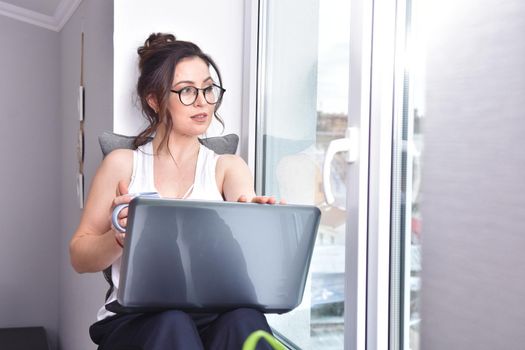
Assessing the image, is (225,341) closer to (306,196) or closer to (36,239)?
(306,196)

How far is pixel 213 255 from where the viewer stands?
111cm

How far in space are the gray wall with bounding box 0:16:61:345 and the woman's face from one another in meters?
2.44

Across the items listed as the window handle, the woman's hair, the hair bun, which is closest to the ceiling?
the hair bun

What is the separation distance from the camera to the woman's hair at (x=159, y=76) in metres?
1.76

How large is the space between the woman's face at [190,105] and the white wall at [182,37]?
0.92 feet

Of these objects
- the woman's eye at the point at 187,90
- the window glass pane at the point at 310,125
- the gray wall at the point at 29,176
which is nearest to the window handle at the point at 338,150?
the window glass pane at the point at 310,125

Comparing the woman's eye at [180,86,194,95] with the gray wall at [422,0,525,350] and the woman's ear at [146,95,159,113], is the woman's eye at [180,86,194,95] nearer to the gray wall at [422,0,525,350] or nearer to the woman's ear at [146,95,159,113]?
the woman's ear at [146,95,159,113]

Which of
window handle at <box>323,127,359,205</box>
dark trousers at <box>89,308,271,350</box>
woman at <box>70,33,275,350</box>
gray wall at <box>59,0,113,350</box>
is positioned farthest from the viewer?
gray wall at <box>59,0,113,350</box>

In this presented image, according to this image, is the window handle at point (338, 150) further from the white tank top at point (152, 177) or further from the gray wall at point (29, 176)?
the gray wall at point (29, 176)

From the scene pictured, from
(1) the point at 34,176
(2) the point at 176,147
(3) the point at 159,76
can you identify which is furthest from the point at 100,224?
(1) the point at 34,176

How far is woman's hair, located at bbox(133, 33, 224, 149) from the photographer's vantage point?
1.76 meters

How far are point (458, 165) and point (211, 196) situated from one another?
759 millimetres

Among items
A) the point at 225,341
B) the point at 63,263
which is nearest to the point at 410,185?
the point at 225,341

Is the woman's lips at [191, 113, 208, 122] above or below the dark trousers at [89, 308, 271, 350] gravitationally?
above
